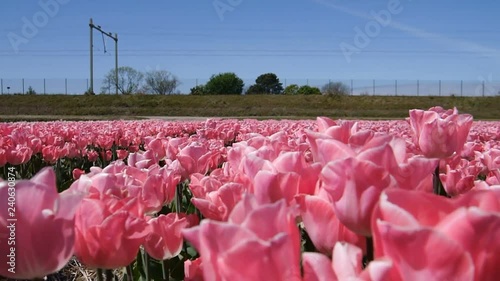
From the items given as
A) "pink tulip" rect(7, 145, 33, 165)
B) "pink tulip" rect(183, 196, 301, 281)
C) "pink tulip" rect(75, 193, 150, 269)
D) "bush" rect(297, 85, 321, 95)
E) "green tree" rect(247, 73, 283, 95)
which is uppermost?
"green tree" rect(247, 73, 283, 95)

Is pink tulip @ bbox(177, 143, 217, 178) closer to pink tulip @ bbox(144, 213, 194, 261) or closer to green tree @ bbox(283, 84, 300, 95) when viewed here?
pink tulip @ bbox(144, 213, 194, 261)

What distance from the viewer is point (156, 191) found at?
1.49 meters

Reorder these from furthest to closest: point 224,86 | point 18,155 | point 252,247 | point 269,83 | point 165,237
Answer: point 269,83 → point 224,86 → point 18,155 → point 165,237 → point 252,247

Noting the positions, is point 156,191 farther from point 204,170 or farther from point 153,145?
point 153,145

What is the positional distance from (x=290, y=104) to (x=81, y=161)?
Answer: 4144cm

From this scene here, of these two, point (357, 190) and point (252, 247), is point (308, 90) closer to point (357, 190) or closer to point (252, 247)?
point (357, 190)

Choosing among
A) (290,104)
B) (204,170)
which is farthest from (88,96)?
(204,170)

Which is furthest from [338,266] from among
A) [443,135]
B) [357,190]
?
[443,135]

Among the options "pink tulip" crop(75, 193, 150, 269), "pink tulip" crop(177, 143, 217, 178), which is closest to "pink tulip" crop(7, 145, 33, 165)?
"pink tulip" crop(177, 143, 217, 178)

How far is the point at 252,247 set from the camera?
57 cm

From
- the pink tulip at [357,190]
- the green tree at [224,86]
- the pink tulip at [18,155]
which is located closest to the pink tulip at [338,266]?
the pink tulip at [357,190]

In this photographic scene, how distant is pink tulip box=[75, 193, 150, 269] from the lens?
3.08 feet

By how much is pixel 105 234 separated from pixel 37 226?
0.55 feet

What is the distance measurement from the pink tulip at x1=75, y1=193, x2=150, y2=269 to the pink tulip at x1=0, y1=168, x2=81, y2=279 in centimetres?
11
